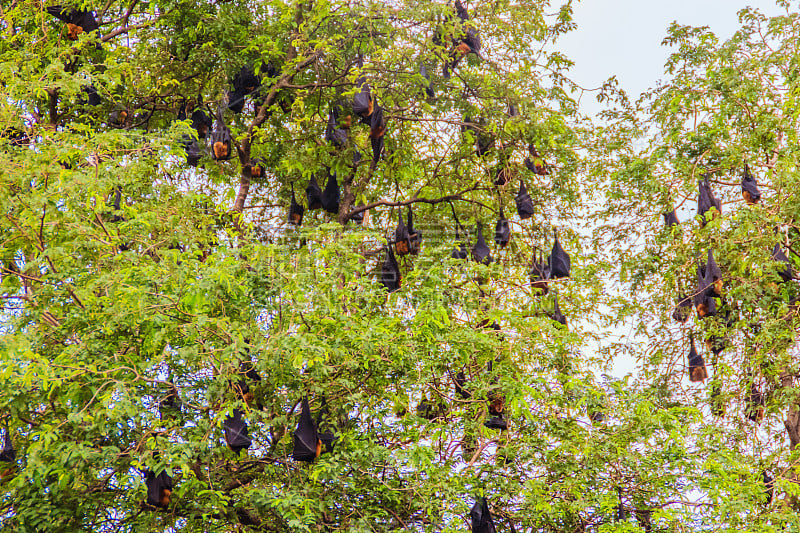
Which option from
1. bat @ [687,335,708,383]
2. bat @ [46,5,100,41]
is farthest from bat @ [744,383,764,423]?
bat @ [46,5,100,41]

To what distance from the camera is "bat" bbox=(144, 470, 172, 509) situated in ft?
22.7

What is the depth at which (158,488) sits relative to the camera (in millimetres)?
6957

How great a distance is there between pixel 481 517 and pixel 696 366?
557 centimetres

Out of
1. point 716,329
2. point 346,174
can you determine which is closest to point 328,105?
point 346,174

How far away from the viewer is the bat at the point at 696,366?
11.4m

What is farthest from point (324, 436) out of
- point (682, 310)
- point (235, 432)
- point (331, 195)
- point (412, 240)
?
point (682, 310)

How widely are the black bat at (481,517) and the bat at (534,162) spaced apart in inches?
200

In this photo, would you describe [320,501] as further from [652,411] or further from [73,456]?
[652,411]

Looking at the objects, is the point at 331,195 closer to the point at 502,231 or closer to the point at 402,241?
the point at 402,241

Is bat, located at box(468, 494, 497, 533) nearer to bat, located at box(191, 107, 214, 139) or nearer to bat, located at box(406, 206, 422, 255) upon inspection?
bat, located at box(406, 206, 422, 255)

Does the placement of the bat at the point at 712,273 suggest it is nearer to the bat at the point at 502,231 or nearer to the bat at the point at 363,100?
the bat at the point at 502,231

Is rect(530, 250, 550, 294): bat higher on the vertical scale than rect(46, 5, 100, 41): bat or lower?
lower

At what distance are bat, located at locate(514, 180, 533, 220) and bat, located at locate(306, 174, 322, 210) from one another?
2.98 meters

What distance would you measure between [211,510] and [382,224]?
7.09 m
